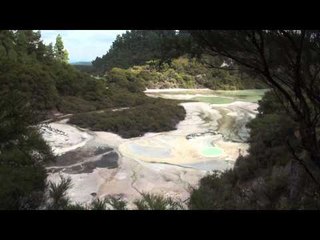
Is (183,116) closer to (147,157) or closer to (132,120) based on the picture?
(132,120)

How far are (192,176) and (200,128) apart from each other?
744cm

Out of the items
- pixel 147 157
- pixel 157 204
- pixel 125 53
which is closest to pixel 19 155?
pixel 157 204

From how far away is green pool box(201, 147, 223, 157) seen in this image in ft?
49.3

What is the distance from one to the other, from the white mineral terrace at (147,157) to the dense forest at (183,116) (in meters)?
1.09

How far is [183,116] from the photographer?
76.7 ft

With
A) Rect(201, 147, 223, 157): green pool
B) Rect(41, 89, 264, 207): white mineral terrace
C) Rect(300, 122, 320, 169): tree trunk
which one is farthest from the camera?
Rect(201, 147, 223, 157): green pool

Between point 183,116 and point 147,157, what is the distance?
9143 millimetres

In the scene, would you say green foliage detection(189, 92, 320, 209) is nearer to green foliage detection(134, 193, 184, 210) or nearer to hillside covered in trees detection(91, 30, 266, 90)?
green foliage detection(134, 193, 184, 210)

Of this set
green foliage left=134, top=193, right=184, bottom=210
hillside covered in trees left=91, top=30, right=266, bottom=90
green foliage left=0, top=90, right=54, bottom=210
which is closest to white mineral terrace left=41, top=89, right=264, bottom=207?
green foliage left=0, top=90, right=54, bottom=210

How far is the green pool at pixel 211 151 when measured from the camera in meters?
15.0

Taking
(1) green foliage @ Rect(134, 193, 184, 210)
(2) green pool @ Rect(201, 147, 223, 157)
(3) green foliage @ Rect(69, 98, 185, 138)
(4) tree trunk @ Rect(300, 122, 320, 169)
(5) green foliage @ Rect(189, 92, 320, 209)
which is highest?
(4) tree trunk @ Rect(300, 122, 320, 169)

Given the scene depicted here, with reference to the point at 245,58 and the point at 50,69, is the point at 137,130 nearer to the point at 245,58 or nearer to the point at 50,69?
the point at 50,69
